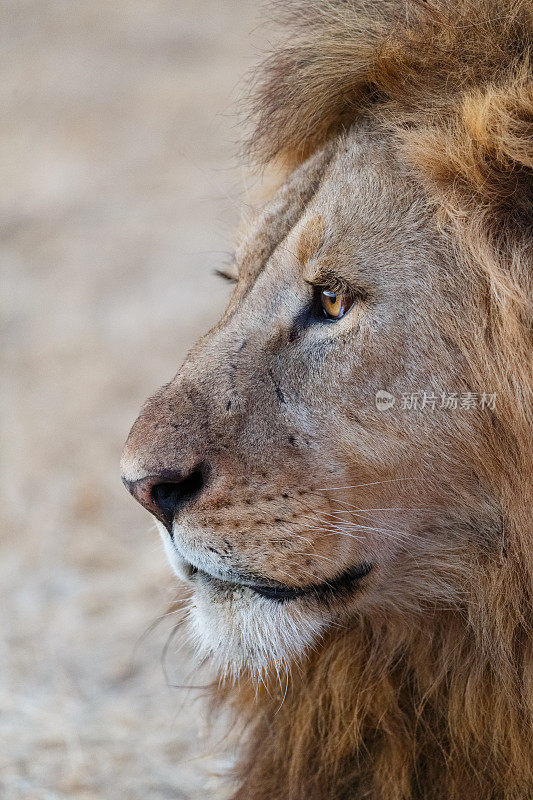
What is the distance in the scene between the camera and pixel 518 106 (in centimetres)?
166

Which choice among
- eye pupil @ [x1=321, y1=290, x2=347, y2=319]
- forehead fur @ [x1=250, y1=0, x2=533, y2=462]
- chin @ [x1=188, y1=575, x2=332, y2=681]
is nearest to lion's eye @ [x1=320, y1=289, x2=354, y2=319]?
eye pupil @ [x1=321, y1=290, x2=347, y2=319]

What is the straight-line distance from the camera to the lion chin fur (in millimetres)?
1714

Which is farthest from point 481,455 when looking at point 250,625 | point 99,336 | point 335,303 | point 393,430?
point 99,336

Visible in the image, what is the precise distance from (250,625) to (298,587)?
0.12 meters

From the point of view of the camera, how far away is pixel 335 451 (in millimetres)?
1785

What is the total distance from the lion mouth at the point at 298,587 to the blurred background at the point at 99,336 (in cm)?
37

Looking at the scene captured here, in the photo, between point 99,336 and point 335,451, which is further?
point 99,336

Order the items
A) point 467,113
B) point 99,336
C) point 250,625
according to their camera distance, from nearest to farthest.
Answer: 1. point 467,113
2. point 250,625
3. point 99,336

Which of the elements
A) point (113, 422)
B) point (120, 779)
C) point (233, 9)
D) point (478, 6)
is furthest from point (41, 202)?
point (478, 6)

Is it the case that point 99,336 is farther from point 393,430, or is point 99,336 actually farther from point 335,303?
point 393,430

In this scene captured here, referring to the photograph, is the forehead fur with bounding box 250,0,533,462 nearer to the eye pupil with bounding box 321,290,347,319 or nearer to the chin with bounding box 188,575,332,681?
the eye pupil with bounding box 321,290,347,319

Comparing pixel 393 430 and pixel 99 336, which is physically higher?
pixel 99 336

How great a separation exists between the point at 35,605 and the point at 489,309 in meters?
2.64

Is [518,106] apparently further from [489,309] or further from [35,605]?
[35,605]
